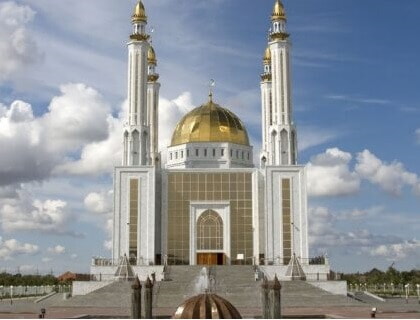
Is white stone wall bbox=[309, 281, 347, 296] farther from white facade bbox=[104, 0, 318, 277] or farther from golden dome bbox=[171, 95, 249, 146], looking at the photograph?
golden dome bbox=[171, 95, 249, 146]

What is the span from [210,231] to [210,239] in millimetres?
594

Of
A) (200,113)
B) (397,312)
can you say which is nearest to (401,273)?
(200,113)

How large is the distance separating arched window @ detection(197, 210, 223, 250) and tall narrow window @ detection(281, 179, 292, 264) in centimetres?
494

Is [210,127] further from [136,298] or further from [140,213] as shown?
[136,298]

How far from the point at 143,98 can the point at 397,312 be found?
85.4 feet

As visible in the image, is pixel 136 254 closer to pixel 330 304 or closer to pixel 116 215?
pixel 116 215

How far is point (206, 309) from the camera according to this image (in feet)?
56.1

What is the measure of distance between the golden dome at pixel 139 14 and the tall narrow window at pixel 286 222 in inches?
642

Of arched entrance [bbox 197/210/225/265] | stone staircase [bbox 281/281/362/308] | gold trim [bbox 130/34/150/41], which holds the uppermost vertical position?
gold trim [bbox 130/34/150/41]

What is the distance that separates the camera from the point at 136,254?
164 feet

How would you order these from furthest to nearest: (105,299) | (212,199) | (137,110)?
(212,199) < (137,110) < (105,299)

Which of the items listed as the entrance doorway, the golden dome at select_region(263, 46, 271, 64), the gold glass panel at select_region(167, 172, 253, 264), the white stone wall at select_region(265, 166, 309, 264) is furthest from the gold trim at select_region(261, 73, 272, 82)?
the entrance doorway

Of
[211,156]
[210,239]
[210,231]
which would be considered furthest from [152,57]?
[210,239]

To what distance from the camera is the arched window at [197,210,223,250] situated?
52.2 metres
